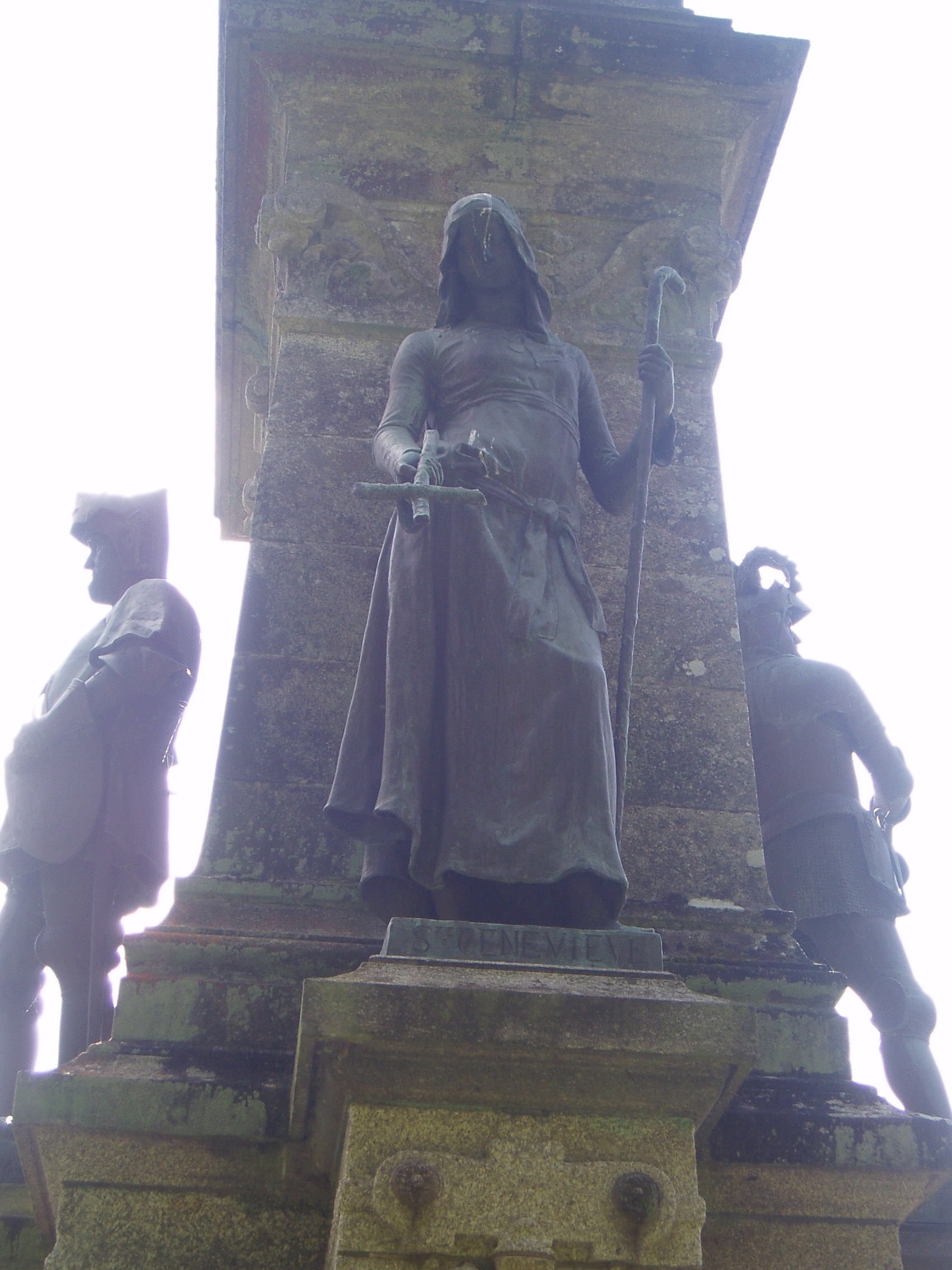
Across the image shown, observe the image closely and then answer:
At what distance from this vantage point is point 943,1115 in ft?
14.8

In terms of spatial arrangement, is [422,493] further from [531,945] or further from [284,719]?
[531,945]

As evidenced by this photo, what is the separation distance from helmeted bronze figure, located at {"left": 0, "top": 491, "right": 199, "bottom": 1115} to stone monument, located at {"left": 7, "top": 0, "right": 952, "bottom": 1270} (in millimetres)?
378

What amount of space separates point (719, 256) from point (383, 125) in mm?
1698

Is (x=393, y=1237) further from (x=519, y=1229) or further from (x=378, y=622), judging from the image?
(x=378, y=622)

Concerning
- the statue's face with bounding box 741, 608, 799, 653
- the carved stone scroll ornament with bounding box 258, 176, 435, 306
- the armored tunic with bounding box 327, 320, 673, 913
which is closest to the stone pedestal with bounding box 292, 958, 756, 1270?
the armored tunic with bounding box 327, 320, 673, 913

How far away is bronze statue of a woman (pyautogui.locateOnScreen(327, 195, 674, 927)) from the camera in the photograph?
11.3ft

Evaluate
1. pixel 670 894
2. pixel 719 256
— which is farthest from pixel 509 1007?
pixel 719 256

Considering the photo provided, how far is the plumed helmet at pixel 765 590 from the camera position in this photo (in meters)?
5.71

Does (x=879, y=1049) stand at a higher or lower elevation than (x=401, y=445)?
lower

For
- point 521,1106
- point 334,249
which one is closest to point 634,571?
point 521,1106

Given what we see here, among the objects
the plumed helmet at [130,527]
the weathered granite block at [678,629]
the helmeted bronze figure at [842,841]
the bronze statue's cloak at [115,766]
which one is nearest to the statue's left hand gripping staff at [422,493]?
the weathered granite block at [678,629]

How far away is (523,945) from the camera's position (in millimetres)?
3160

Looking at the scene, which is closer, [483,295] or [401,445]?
[401,445]

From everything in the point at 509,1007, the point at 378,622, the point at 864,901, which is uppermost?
the point at 378,622
